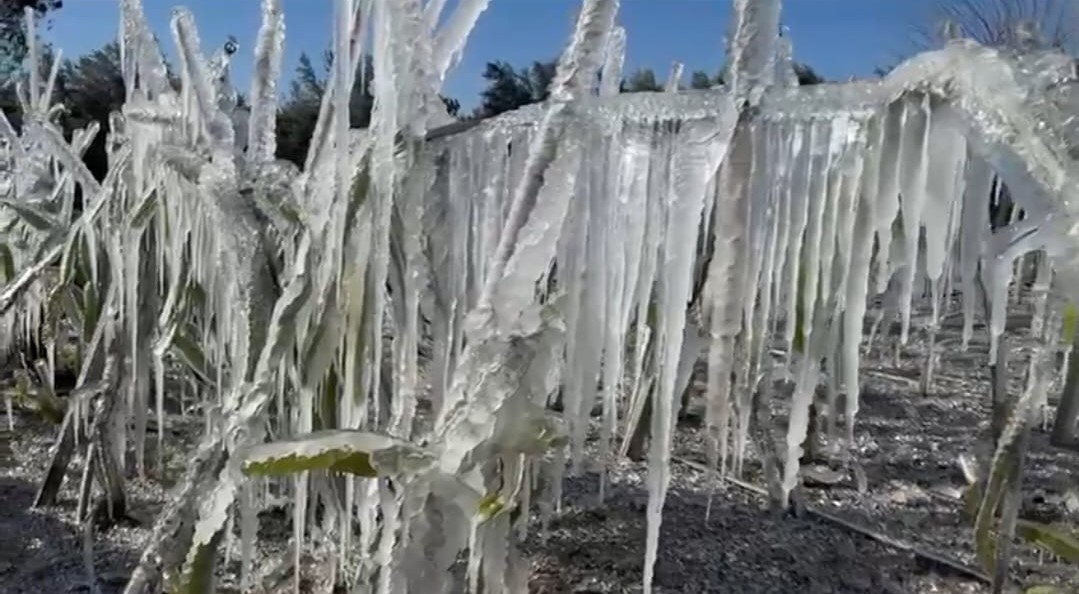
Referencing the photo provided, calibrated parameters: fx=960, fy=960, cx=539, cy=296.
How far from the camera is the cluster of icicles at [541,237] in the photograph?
66cm

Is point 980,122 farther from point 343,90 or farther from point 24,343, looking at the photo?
point 24,343

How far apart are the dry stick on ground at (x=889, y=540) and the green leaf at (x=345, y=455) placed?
3.40 feet

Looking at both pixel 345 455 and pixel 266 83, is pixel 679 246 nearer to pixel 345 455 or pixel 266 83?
pixel 345 455

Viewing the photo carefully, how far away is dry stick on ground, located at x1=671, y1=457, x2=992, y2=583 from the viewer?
1696 millimetres

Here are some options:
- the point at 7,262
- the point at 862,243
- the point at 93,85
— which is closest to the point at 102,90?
the point at 93,85

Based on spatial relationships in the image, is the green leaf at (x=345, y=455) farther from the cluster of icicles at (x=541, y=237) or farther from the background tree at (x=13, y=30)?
the background tree at (x=13, y=30)

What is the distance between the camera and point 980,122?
0.56 m

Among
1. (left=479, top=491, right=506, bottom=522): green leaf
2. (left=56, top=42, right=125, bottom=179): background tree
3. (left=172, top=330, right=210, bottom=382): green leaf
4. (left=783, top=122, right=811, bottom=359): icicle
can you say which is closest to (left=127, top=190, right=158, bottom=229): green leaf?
(left=172, top=330, right=210, bottom=382): green leaf

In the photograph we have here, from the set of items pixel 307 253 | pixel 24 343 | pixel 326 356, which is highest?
pixel 307 253

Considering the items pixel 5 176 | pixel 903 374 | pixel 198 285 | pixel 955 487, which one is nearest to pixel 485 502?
pixel 198 285

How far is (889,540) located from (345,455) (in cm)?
141

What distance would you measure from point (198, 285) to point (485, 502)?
0.81 meters

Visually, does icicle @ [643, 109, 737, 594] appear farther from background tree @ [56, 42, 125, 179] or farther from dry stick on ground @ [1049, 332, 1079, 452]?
background tree @ [56, 42, 125, 179]

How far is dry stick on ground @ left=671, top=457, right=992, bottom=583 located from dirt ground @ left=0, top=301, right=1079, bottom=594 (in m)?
0.01
